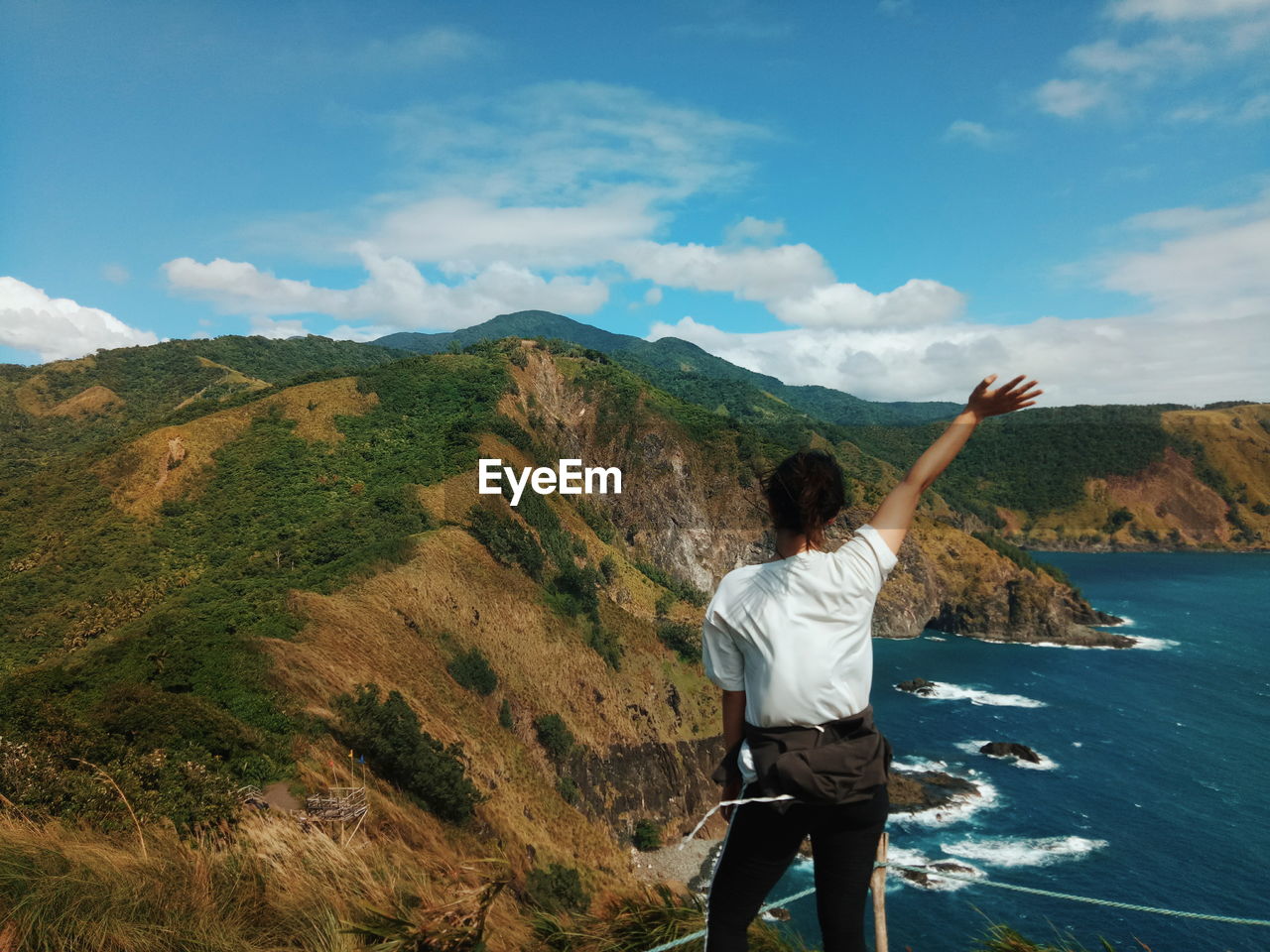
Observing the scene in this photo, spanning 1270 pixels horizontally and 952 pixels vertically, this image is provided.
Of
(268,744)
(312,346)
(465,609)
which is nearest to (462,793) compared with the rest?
(268,744)

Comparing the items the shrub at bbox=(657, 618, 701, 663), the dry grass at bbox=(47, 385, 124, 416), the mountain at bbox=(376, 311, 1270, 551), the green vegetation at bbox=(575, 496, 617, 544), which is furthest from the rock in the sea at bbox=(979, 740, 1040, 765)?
the dry grass at bbox=(47, 385, 124, 416)

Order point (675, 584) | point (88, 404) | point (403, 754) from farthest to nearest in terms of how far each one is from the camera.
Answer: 1. point (88, 404)
2. point (675, 584)
3. point (403, 754)

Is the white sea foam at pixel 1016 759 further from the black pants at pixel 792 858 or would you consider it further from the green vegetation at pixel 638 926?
the black pants at pixel 792 858

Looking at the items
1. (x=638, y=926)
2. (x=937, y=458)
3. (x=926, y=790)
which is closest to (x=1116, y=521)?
(x=926, y=790)

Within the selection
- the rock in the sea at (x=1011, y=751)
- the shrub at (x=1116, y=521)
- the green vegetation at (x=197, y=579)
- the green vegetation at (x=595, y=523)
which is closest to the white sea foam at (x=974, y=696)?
the rock in the sea at (x=1011, y=751)

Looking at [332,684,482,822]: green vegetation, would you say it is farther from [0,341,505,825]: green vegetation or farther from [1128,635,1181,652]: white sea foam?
[1128,635,1181,652]: white sea foam

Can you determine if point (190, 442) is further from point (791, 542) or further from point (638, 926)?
point (791, 542)

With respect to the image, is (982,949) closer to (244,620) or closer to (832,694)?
(832,694)
